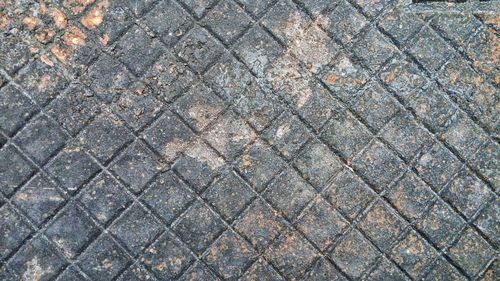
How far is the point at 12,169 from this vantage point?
2.54m

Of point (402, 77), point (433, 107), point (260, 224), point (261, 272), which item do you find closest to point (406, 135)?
point (433, 107)

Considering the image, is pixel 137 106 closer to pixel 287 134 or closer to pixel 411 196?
pixel 287 134

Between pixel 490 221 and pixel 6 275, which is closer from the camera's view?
pixel 6 275

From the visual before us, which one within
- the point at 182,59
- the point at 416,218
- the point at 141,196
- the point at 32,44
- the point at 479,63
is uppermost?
the point at 479,63

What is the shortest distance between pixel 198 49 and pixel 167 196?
787 mm

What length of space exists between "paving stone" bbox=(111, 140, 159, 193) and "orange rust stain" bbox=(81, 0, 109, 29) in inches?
25.8

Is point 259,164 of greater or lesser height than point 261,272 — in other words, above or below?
above

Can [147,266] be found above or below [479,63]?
below

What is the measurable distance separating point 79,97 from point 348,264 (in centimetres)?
164

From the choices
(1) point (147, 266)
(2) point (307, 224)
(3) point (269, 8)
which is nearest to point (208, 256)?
(1) point (147, 266)

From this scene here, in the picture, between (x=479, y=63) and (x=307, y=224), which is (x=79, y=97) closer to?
(x=307, y=224)

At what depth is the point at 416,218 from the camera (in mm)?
2637

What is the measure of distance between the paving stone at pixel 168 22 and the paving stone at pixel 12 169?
0.94 metres

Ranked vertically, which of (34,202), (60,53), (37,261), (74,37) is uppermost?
(74,37)
